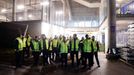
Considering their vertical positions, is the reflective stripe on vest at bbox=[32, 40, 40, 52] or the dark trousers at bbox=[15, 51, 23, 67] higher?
the reflective stripe on vest at bbox=[32, 40, 40, 52]

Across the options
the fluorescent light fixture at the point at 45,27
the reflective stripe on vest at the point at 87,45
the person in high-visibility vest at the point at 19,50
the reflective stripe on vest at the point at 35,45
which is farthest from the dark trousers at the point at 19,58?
the fluorescent light fixture at the point at 45,27

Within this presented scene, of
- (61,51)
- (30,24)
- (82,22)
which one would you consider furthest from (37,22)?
(82,22)

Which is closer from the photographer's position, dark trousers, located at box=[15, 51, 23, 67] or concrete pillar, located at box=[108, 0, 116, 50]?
dark trousers, located at box=[15, 51, 23, 67]

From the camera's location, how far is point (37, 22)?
1889 cm

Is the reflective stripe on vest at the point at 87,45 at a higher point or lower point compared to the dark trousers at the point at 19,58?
higher

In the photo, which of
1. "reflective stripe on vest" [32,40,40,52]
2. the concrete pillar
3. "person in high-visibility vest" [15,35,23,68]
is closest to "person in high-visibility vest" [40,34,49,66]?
"reflective stripe on vest" [32,40,40,52]

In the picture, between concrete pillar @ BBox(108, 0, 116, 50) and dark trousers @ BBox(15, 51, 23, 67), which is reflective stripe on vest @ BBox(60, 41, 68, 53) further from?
concrete pillar @ BBox(108, 0, 116, 50)

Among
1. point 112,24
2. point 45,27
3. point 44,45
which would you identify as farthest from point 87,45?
point 112,24

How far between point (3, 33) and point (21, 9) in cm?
398

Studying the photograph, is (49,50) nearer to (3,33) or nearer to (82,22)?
(3,33)

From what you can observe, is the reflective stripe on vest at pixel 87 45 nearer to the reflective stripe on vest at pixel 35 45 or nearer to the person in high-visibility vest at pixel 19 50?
the reflective stripe on vest at pixel 35 45

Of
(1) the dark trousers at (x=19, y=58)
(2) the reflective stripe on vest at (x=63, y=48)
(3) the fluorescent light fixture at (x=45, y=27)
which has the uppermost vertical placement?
(3) the fluorescent light fixture at (x=45, y=27)

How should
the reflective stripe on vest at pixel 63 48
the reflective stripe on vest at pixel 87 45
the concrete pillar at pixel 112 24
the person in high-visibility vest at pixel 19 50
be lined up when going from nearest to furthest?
the person in high-visibility vest at pixel 19 50
the reflective stripe on vest at pixel 87 45
the reflective stripe on vest at pixel 63 48
the concrete pillar at pixel 112 24

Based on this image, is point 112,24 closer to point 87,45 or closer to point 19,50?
point 87,45
